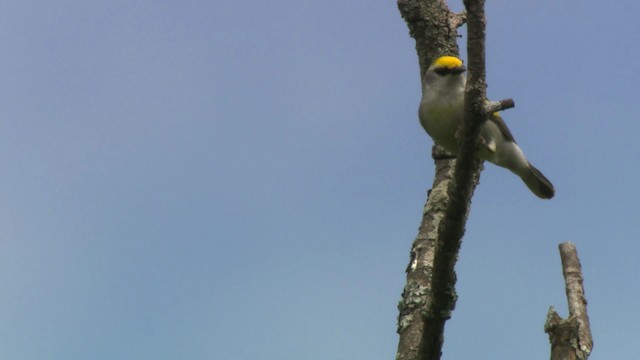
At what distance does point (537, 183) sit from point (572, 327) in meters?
3.27

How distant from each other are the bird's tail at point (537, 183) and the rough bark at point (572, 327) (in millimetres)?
2801

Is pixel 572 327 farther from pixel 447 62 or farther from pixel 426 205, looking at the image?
pixel 447 62

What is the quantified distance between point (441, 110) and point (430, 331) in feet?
8.24

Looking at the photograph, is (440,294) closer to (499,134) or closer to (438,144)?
(438,144)

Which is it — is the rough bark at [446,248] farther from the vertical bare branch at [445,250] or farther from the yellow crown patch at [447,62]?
the yellow crown patch at [447,62]

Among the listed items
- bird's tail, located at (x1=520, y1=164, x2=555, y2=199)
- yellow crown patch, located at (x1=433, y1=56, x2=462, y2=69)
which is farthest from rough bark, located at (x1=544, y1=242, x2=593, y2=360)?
bird's tail, located at (x1=520, y1=164, x2=555, y2=199)

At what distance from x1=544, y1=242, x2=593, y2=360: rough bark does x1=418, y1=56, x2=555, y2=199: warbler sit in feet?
5.29

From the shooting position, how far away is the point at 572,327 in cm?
419

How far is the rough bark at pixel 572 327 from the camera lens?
4176mm

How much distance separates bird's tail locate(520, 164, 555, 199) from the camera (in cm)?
726

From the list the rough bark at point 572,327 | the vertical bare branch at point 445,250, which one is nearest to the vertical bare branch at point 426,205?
the vertical bare branch at point 445,250

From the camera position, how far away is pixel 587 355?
13.7 ft

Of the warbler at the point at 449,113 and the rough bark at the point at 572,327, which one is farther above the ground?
the warbler at the point at 449,113

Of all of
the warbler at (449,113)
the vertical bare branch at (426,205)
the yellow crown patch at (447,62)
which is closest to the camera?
the vertical bare branch at (426,205)
